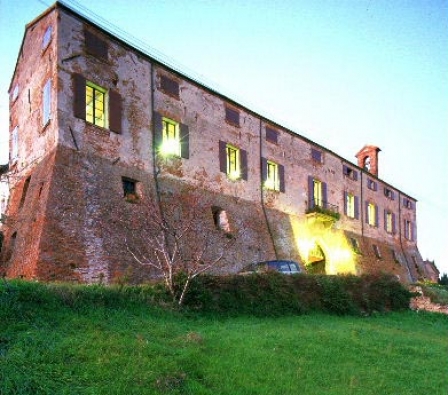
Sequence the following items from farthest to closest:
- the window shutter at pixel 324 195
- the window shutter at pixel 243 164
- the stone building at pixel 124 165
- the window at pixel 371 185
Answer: the window at pixel 371 185
the window shutter at pixel 324 195
the window shutter at pixel 243 164
the stone building at pixel 124 165

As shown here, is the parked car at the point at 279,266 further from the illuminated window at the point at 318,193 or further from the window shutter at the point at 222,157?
the illuminated window at the point at 318,193

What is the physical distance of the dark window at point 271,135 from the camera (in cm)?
2212

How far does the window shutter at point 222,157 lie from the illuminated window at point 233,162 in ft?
1.00

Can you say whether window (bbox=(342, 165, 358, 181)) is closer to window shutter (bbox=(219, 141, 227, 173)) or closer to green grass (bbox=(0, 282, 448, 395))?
window shutter (bbox=(219, 141, 227, 173))

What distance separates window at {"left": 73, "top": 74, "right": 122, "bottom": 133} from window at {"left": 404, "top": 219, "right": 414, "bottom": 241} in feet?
98.7

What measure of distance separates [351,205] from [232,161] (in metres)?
12.8

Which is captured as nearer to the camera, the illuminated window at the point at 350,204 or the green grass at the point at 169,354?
the green grass at the point at 169,354

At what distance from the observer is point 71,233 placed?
465 inches

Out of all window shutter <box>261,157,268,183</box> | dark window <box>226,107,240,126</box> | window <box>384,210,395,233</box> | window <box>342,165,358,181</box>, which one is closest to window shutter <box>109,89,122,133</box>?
dark window <box>226,107,240,126</box>

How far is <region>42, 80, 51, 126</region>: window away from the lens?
13.5m

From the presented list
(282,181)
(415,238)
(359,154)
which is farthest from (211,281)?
(415,238)

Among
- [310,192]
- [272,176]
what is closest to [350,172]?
[310,192]

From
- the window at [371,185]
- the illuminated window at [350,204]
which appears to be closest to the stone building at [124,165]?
the illuminated window at [350,204]

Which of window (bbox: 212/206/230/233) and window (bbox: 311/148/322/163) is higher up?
window (bbox: 311/148/322/163)
